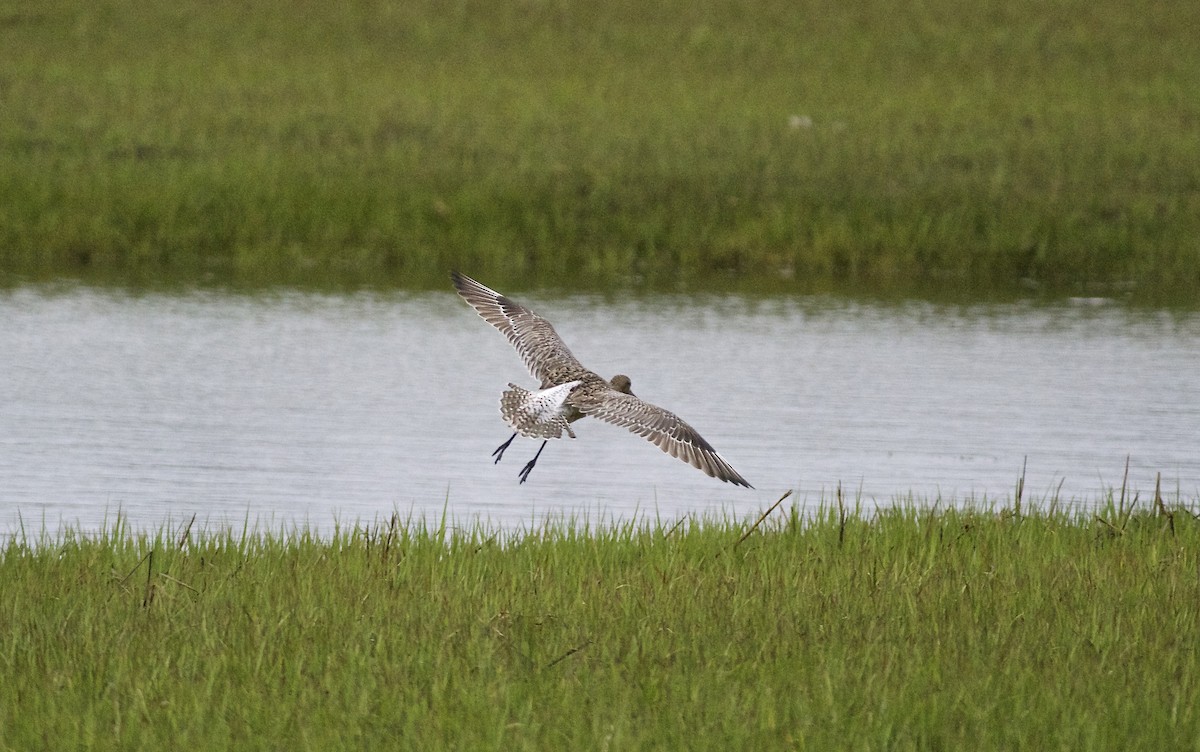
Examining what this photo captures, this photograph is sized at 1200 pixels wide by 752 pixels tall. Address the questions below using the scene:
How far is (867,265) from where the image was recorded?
2142 centimetres

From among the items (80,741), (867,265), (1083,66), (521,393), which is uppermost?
(1083,66)

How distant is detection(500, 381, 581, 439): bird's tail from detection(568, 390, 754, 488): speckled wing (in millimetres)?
113

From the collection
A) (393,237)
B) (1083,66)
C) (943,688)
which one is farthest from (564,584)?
(1083,66)

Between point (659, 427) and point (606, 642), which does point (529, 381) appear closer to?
point (659, 427)

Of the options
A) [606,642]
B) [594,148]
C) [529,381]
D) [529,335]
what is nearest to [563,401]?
[529,335]

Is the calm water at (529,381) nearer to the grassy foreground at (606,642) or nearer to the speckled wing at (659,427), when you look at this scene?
the speckled wing at (659,427)

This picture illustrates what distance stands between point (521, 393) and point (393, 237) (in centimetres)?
1287

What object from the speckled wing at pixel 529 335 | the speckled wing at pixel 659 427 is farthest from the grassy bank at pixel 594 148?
the speckled wing at pixel 659 427

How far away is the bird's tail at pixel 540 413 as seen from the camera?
8.41m

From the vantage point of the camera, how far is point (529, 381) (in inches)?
671

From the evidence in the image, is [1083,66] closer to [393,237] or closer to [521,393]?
[393,237]

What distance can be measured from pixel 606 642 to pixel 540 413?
2.15 m

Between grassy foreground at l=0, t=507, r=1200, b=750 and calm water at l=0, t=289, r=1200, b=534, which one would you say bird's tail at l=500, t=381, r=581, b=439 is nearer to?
grassy foreground at l=0, t=507, r=1200, b=750

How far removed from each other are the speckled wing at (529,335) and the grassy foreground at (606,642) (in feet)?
2.66
